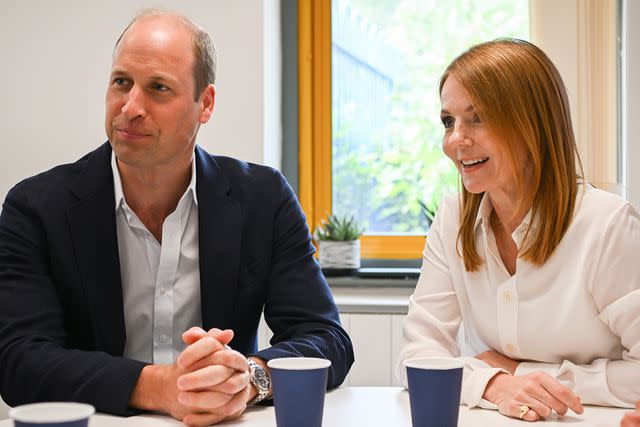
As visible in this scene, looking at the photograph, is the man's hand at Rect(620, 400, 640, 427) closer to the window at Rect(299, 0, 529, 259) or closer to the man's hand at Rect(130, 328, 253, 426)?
the man's hand at Rect(130, 328, 253, 426)

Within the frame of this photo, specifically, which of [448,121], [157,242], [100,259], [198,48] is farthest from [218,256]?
[448,121]

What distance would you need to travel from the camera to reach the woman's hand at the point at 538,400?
1.27 metres

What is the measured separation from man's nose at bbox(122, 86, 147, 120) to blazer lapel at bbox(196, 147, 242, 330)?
237mm

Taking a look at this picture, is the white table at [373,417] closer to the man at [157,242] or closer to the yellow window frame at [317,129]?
the man at [157,242]

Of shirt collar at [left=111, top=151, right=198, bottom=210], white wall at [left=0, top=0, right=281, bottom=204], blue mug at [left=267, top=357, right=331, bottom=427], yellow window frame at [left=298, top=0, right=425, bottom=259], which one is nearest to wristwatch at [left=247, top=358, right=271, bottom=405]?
blue mug at [left=267, top=357, right=331, bottom=427]

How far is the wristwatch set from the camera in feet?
4.42

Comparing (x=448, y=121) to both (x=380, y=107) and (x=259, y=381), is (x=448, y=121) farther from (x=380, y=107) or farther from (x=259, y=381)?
(x=380, y=107)

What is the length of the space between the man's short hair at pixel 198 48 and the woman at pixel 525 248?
55cm

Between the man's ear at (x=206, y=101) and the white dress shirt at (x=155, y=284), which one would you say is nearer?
the white dress shirt at (x=155, y=284)

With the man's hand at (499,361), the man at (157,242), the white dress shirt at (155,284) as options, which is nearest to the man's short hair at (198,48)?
the man at (157,242)

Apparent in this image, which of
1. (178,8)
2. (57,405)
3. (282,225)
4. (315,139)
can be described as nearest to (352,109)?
(315,139)

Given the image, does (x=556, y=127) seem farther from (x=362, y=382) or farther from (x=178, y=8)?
(x=178, y=8)

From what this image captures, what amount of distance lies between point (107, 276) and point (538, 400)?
0.90 meters

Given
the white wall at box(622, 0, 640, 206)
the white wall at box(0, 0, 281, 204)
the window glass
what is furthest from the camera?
the window glass
